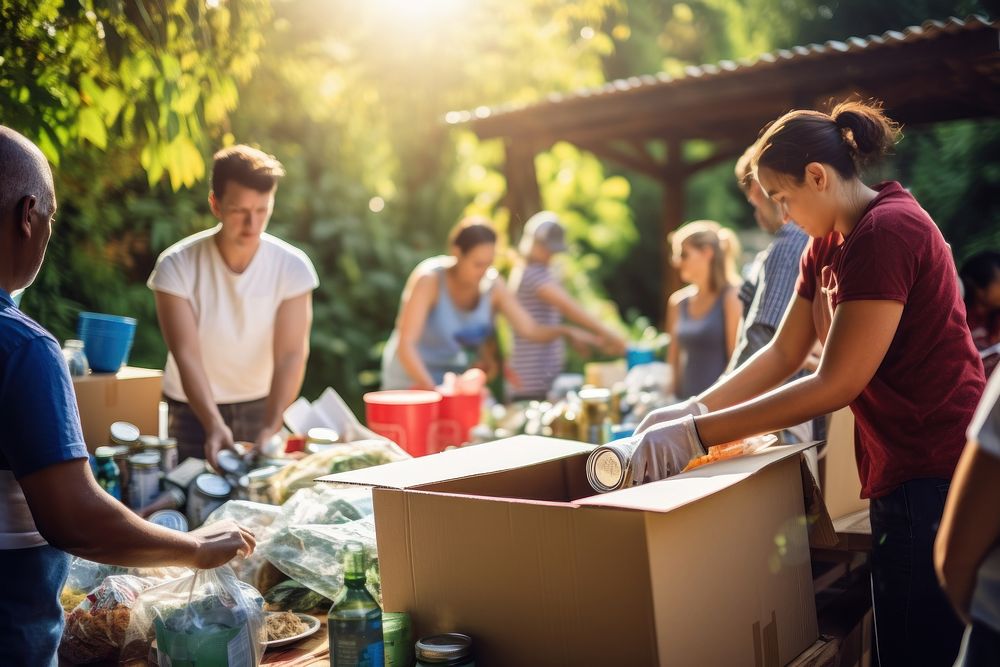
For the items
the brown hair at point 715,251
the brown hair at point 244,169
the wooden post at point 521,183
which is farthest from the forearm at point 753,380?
the wooden post at point 521,183

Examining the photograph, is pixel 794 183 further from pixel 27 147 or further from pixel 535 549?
pixel 27 147

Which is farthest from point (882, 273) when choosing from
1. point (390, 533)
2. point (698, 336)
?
point (698, 336)

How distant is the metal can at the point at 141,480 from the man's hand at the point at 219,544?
3.42ft

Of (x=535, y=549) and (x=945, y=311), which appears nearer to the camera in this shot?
(x=535, y=549)

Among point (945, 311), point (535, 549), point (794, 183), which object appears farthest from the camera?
point (794, 183)

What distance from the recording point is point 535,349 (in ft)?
17.5

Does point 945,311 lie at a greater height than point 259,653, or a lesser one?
greater

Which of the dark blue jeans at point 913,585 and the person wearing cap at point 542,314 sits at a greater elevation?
the person wearing cap at point 542,314

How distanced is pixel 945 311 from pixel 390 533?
3.82 feet

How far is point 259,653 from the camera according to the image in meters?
1.56

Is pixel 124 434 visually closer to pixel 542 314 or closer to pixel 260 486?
pixel 260 486

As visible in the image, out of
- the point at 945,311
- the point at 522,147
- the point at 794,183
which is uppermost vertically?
the point at 522,147

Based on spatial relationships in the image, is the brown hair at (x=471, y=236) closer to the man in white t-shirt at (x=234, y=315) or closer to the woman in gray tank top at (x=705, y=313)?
the woman in gray tank top at (x=705, y=313)

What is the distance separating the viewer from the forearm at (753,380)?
2156mm
